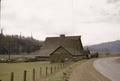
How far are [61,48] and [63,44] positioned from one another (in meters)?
15.2

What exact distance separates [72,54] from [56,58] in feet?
23.0

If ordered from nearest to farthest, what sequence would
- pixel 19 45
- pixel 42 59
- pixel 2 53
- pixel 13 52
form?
1. pixel 42 59
2. pixel 2 53
3. pixel 13 52
4. pixel 19 45

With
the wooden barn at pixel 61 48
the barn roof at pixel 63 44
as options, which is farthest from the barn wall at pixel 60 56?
the barn roof at pixel 63 44

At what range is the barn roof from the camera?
97.3 metres

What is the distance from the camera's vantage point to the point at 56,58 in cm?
8475

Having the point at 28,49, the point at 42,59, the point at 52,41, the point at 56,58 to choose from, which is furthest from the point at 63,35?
the point at 28,49

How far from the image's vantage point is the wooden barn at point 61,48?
280 feet

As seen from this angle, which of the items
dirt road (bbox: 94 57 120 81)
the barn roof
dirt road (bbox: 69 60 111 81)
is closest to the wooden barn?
the barn roof

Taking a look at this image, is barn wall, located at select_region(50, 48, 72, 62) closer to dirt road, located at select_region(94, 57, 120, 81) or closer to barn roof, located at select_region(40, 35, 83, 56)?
barn roof, located at select_region(40, 35, 83, 56)

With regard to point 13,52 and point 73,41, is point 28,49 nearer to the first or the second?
point 13,52

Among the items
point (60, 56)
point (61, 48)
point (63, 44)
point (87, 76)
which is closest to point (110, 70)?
point (87, 76)

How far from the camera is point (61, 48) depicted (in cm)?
8612

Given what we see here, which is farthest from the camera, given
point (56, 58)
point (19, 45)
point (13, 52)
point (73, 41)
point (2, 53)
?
point (19, 45)

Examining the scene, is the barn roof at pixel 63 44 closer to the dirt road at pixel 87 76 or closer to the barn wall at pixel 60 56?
the barn wall at pixel 60 56
